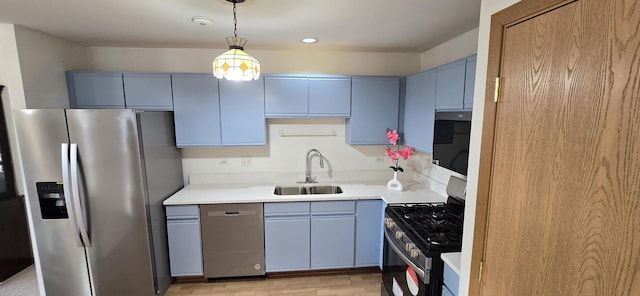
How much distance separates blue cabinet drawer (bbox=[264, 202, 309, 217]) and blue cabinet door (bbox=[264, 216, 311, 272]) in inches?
1.9

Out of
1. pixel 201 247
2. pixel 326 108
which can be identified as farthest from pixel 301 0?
pixel 201 247

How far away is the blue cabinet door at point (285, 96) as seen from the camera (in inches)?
106

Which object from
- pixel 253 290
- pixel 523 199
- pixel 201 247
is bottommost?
pixel 253 290

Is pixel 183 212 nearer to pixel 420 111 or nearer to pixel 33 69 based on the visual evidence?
pixel 33 69

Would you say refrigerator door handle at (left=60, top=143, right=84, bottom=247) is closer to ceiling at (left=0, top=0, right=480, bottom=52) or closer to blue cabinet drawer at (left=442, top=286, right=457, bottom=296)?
ceiling at (left=0, top=0, right=480, bottom=52)

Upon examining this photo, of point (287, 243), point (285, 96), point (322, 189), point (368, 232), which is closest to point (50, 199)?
point (287, 243)

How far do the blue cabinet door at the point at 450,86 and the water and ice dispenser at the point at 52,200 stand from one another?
297 centimetres

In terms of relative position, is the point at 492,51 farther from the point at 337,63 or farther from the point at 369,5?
the point at 337,63

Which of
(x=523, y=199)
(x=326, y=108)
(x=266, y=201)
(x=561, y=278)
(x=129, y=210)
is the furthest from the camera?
(x=326, y=108)

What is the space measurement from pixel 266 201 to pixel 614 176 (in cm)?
227

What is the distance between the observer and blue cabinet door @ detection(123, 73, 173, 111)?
2.55m

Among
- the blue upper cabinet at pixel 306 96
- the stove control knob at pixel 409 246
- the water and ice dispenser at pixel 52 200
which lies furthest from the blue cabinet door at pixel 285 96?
the water and ice dispenser at pixel 52 200

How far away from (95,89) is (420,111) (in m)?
3.02

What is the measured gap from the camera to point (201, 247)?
255 centimetres
